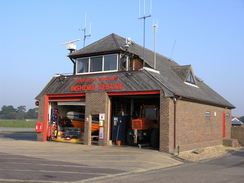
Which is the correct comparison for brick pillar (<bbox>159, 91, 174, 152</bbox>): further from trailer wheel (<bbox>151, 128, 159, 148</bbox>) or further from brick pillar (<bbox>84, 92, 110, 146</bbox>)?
brick pillar (<bbox>84, 92, 110, 146</bbox>)

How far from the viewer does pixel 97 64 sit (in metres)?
21.4

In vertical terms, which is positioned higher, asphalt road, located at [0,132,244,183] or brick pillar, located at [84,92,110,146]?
brick pillar, located at [84,92,110,146]

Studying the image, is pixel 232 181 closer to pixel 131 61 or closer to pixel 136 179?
pixel 136 179

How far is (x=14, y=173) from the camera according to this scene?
33.6 ft

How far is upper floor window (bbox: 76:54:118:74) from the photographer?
20.6m

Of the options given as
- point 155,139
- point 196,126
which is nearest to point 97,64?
point 155,139

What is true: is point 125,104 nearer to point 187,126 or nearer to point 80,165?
point 187,126

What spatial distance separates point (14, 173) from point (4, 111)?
202 m

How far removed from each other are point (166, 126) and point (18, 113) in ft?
617

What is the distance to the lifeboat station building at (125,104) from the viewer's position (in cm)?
1812

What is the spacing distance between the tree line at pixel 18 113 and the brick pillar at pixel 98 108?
173495 millimetres

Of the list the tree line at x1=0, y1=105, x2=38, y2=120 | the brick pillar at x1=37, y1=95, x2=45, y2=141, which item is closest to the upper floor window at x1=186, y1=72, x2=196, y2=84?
the brick pillar at x1=37, y1=95, x2=45, y2=141

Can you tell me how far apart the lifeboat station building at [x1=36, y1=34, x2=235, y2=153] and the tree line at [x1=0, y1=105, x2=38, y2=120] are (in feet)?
558

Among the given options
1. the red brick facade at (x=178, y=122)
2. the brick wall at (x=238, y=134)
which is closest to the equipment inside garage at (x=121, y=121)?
the red brick facade at (x=178, y=122)
